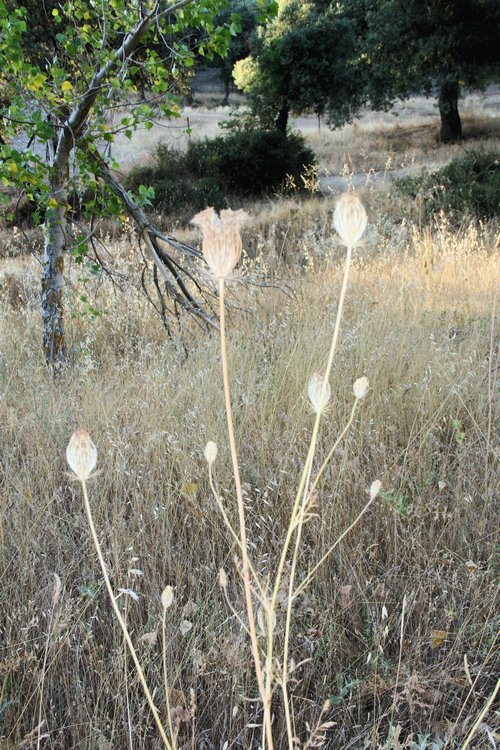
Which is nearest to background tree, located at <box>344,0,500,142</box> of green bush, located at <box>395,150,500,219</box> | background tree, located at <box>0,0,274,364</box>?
green bush, located at <box>395,150,500,219</box>

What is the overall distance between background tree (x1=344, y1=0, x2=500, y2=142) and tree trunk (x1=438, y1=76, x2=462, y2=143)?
0.26m

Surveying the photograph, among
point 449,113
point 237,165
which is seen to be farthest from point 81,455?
point 449,113

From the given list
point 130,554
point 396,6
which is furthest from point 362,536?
point 396,6

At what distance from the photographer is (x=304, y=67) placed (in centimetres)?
1694

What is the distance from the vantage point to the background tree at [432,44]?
1459 cm

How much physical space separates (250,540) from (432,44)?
1659 centimetres

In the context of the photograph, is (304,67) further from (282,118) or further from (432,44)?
(432,44)

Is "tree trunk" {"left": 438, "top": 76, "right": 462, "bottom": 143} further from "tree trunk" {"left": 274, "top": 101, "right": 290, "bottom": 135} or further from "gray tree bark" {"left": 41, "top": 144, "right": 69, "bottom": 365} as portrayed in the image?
"gray tree bark" {"left": 41, "top": 144, "right": 69, "bottom": 365}

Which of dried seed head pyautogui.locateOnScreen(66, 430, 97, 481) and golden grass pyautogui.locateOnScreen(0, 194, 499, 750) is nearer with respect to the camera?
dried seed head pyautogui.locateOnScreen(66, 430, 97, 481)

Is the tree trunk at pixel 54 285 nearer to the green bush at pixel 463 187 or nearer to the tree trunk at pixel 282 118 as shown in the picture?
the green bush at pixel 463 187

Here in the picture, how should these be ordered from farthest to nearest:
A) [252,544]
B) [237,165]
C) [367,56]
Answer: [367,56] → [237,165] → [252,544]

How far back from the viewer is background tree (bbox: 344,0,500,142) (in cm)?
1459

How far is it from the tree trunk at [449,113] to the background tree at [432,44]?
0.87 feet

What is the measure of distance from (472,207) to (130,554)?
23.8 ft
